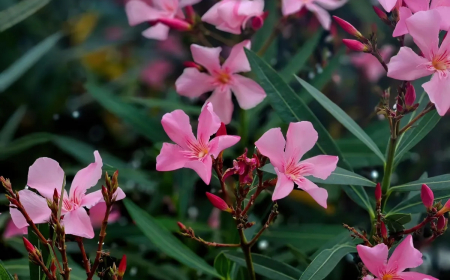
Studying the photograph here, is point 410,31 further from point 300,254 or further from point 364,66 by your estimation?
point 364,66

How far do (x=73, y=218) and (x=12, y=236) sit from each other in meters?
0.37

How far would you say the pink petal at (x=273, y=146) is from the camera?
0.47 metres

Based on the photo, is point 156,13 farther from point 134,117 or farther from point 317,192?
point 317,192

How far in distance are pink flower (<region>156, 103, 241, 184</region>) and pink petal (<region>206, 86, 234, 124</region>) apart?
146mm

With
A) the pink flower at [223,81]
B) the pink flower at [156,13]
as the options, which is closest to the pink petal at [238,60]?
the pink flower at [223,81]

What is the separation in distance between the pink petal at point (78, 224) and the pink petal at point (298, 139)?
0.22 metres

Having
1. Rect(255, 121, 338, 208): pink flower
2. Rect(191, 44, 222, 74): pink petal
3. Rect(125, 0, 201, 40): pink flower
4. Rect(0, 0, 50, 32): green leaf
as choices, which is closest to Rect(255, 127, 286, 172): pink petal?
Rect(255, 121, 338, 208): pink flower

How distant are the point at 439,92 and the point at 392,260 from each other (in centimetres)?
19

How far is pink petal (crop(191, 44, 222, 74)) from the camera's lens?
65cm

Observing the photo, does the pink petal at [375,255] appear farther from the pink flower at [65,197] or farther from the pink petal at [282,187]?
the pink flower at [65,197]

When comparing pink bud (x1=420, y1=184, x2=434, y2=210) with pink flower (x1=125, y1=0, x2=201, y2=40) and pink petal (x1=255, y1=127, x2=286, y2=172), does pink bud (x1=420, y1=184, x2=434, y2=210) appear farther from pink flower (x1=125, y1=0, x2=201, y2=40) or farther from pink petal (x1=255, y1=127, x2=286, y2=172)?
pink flower (x1=125, y1=0, x2=201, y2=40)

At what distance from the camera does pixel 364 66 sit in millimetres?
1216

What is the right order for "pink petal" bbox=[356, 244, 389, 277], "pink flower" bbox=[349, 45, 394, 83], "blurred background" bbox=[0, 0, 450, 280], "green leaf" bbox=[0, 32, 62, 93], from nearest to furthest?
"pink petal" bbox=[356, 244, 389, 277] → "blurred background" bbox=[0, 0, 450, 280] → "green leaf" bbox=[0, 32, 62, 93] → "pink flower" bbox=[349, 45, 394, 83]

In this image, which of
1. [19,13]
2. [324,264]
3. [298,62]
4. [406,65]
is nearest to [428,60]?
[406,65]
